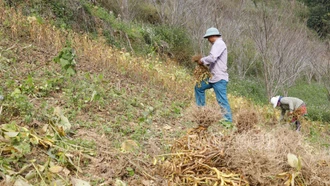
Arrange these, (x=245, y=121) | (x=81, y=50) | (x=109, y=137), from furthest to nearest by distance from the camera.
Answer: (x=81, y=50), (x=109, y=137), (x=245, y=121)

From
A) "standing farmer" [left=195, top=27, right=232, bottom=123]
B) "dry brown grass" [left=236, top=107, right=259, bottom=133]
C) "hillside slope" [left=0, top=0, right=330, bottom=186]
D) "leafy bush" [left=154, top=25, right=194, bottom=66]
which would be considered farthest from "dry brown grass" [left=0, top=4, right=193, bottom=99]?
"leafy bush" [left=154, top=25, right=194, bottom=66]

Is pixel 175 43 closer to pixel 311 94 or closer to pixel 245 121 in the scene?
pixel 311 94

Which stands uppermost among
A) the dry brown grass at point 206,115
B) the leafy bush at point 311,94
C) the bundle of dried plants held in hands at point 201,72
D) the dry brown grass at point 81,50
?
the dry brown grass at point 206,115

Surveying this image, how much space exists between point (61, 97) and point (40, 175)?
211cm

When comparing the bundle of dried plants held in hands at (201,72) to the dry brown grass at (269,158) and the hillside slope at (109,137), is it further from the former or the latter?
the dry brown grass at (269,158)

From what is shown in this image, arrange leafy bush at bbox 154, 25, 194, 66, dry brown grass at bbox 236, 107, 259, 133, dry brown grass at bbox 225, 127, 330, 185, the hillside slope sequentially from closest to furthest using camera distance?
dry brown grass at bbox 225, 127, 330, 185 → the hillside slope → dry brown grass at bbox 236, 107, 259, 133 → leafy bush at bbox 154, 25, 194, 66

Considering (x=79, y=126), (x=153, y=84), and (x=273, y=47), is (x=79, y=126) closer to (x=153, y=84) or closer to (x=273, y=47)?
(x=153, y=84)

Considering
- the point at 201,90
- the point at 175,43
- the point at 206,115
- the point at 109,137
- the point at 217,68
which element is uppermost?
the point at 206,115

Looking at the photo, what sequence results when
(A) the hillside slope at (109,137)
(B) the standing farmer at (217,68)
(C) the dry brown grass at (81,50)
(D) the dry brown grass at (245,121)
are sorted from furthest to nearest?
1. (C) the dry brown grass at (81,50)
2. (B) the standing farmer at (217,68)
3. (D) the dry brown grass at (245,121)
4. (A) the hillside slope at (109,137)

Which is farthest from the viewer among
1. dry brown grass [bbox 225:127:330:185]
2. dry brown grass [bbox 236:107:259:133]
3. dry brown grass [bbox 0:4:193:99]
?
Result: dry brown grass [bbox 0:4:193:99]

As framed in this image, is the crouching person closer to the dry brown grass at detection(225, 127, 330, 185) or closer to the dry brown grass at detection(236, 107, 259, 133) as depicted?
the dry brown grass at detection(236, 107, 259, 133)

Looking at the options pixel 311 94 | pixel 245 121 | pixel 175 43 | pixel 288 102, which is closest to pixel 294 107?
pixel 288 102

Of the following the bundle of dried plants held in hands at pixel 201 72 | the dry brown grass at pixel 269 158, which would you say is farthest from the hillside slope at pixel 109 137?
the bundle of dried plants held in hands at pixel 201 72

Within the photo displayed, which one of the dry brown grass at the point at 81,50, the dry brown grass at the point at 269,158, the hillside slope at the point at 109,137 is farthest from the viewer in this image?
the dry brown grass at the point at 81,50
